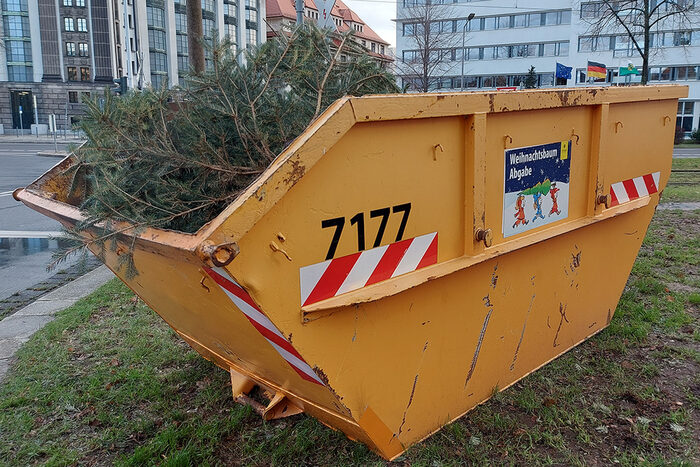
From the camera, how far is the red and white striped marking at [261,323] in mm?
2207

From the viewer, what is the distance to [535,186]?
3367 millimetres

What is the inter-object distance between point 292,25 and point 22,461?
2.84m

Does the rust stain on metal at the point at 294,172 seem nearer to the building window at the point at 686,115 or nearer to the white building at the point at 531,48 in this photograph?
the white building at the point at 531,48

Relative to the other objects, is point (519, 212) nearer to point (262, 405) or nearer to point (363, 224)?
point (363, 224)

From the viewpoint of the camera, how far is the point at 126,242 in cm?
257

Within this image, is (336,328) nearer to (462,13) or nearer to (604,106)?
(604,106)

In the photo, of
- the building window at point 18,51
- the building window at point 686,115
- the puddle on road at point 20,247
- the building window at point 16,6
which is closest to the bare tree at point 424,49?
the puddle on road at point 20,247

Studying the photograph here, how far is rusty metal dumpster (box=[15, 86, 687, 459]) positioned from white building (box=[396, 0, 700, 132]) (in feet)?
156

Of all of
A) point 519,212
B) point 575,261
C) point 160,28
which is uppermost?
point 160,28

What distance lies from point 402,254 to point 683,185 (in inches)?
505

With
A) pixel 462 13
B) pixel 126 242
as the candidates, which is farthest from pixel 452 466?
pixel 462 13

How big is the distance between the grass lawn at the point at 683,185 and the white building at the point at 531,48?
A: 32582mm

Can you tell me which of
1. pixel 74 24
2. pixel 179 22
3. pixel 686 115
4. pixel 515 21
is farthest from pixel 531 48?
pixel 74 24

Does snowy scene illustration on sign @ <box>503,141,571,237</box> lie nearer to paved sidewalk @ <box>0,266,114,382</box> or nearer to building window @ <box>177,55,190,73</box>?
building window @ <box>177,55,190,73</box>
